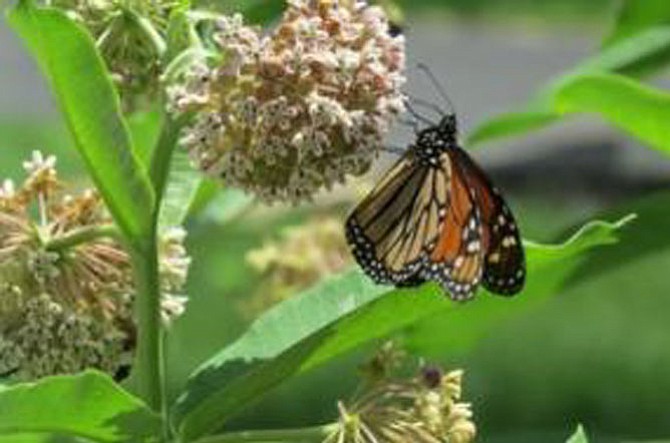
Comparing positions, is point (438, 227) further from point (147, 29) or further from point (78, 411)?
point (78, 411)

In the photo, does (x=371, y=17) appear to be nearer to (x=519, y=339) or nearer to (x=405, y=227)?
(x=405, y=227)

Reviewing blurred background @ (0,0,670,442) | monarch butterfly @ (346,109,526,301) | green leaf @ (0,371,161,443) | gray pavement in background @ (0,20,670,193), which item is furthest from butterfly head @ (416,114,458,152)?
gray pavement in background @ (0,20,670,193)

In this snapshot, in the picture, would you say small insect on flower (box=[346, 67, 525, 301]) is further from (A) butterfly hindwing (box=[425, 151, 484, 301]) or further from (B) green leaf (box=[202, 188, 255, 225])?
(B) green leaf (box=[202, 188, 255, 225])

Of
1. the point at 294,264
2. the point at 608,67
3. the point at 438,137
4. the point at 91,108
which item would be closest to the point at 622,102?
the point at 438,137

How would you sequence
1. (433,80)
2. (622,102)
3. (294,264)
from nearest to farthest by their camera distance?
(622,102), (433,80), (294,264)

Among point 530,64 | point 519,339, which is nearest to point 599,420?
point 519,339

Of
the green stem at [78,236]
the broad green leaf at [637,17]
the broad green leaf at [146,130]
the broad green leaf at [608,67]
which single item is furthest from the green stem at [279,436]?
the broad green leaf at [637,17]
